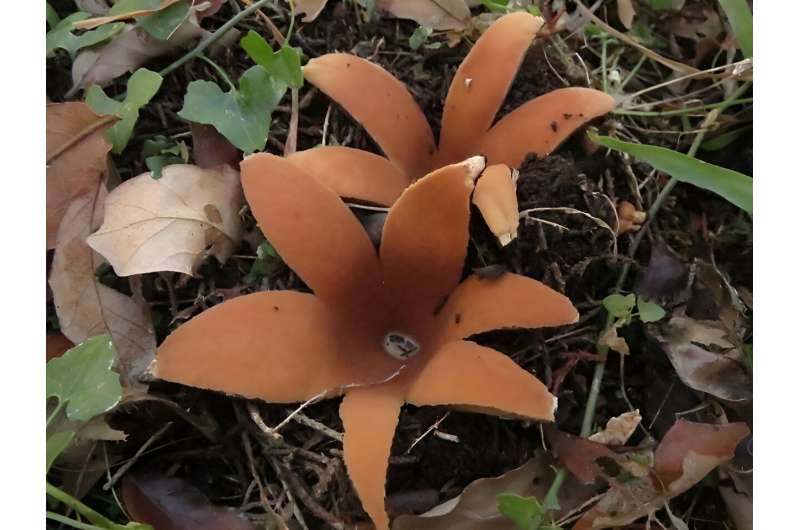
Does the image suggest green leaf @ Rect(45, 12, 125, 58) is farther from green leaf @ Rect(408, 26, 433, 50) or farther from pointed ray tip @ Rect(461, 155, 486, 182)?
pointed ray tip @ Rect(461, 155, 486, 182)

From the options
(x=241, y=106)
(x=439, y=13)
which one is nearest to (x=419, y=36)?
(x=439, y=13)

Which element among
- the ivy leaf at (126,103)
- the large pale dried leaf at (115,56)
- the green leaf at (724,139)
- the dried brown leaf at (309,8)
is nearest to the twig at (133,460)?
the ivy leaf at (126,103)

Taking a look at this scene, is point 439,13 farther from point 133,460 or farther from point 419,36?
point 133,460

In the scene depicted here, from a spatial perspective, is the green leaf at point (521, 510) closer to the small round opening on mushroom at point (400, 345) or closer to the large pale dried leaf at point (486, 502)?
the large pale dried leaf at point (486, 502)

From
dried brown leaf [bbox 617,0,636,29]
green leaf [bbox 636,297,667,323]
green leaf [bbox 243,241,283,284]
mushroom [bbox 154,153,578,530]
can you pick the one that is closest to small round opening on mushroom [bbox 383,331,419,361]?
mushroom [bbox 154,153,578,530]

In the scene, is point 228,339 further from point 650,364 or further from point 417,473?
point 650,364
